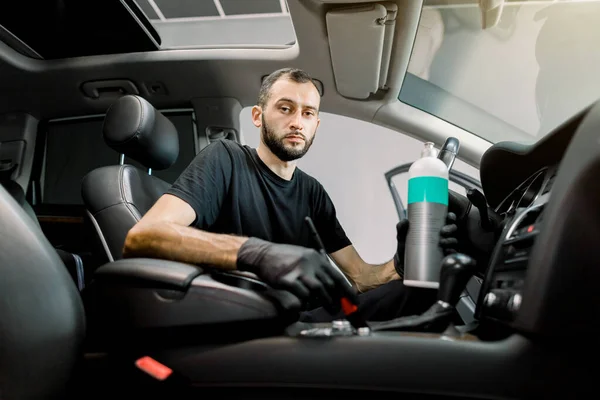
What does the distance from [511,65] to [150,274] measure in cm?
238

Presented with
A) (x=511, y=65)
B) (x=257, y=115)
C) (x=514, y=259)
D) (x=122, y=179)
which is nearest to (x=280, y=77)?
(x=257, y=115)

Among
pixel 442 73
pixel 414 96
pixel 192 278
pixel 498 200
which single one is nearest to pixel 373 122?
pixel 414 96

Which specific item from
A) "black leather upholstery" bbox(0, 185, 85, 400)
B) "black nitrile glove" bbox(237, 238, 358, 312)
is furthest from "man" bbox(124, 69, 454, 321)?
"black leather upholstery" bbox(0, 185, 85, 400)

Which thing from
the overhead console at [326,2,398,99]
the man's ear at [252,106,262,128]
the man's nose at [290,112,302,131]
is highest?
the overhead console at [326,2,398,99]

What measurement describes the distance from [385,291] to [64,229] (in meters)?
2.00

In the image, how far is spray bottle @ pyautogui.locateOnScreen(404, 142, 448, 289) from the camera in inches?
33.8

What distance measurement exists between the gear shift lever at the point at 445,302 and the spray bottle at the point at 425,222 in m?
0.08

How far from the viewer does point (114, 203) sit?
1.61m

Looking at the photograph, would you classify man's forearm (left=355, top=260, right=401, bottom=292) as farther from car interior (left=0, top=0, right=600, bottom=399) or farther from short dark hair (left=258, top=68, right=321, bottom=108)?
short dark hair (left=258, top=68, right=321, bottom=108)

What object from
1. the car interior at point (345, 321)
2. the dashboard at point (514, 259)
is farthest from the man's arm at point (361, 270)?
the dashboard at point (514, 259)

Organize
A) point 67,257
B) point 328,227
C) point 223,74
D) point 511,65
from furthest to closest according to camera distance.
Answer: point 511,65
point 223,74
point 67,257
point 328,227

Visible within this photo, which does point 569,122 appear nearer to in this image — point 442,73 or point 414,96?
point 414,96

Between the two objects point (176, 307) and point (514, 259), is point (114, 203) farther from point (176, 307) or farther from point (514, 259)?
point (514, 259)

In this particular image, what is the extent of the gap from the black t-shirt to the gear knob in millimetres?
729
